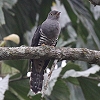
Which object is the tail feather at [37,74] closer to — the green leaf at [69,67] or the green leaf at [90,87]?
the green leaf at [69,67]

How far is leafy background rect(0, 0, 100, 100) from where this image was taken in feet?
16.2

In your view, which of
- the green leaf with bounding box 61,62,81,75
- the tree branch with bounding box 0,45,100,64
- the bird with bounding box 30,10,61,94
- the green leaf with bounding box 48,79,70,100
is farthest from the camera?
the green leaf with bounding box 61,62,81,75

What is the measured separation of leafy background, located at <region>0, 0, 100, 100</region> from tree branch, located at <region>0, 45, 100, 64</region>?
0.90 meters

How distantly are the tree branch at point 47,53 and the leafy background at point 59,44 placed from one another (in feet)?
2.96

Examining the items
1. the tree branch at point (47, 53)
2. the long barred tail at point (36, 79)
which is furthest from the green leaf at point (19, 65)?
the tree branch at point (47, 53)

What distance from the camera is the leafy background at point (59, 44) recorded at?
16.2 ft

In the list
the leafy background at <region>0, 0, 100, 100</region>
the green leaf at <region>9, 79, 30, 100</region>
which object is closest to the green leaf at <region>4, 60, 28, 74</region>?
the leafy background at <region>0, 0, 100, 100</region>

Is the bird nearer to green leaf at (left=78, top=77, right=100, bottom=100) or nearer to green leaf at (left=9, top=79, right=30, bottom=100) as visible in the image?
green leaf at (left=9, top=79, right=30, bottom=100)

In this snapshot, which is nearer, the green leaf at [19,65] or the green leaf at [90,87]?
the green leaf at [19,65]

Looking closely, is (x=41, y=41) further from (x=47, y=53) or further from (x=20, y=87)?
(x=47, y=53)

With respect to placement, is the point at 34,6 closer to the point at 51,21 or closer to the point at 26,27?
the point at 26,27

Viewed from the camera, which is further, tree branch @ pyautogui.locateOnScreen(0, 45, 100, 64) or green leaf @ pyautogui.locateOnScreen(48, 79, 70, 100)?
green leaf @ pyautogui.locateOnScreen(48, 79, 70, 100)

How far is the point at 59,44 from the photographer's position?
6480mm

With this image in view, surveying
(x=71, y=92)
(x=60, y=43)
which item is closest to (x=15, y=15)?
(x=60, y=43)
